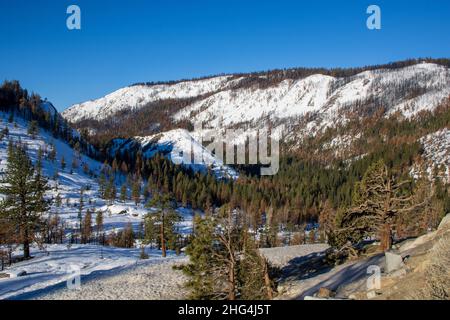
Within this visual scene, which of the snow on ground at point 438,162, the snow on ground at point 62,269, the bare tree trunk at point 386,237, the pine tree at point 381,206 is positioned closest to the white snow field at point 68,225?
the snow on ground at point 62,269

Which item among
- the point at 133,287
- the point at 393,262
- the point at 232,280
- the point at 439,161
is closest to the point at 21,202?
the point at 133,287

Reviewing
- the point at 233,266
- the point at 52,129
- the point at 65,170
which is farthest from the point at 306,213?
the point at 52,129

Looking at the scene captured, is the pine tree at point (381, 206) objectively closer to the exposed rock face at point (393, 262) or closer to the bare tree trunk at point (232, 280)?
the exposed rock face at point (393, 262)

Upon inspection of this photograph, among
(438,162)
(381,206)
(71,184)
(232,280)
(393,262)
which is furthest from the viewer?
(438,162)

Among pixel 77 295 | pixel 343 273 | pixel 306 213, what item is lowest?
pixel 306 213

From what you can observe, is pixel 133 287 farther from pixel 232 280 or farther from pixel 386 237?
pixel 386 237

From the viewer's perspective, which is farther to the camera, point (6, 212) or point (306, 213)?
point (306, 213)

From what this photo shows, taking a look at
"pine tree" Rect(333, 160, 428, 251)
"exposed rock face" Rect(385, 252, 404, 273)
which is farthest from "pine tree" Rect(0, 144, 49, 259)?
"exposed rock face" Rect(385, 252, 404, 273)

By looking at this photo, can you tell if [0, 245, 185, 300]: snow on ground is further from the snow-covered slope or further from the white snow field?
the snow-covered slope
